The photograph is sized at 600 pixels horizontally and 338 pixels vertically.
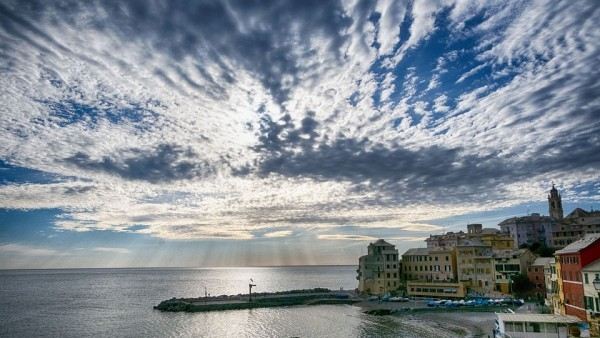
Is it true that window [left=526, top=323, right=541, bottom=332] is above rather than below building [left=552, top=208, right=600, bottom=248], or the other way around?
below

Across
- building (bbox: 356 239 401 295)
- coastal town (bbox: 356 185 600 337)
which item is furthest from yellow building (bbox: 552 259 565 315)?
building (bbox: 356 239 401 295)

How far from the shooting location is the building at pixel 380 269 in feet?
401

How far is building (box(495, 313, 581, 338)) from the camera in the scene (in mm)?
46709

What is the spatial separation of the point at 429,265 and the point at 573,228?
2177 inches

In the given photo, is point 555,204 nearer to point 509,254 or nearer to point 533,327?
point 509,254

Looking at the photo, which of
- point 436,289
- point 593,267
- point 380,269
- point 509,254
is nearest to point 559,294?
point 593,267

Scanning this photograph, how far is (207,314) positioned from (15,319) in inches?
1678

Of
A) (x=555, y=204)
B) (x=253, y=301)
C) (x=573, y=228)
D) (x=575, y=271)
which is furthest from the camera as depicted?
(x=555, y=204)

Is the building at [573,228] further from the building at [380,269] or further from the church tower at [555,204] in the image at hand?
the building at [380,269]

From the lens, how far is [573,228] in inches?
5472

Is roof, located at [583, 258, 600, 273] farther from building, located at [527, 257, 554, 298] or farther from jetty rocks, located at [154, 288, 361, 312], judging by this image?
jetty rocks, located at [154, 288, 361, 312]

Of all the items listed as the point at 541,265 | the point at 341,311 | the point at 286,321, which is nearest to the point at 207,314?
the point at 286,321

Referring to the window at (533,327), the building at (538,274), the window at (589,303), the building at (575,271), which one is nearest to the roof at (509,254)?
the building at (538,274)

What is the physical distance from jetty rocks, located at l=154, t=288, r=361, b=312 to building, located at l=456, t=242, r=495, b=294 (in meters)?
28.5
